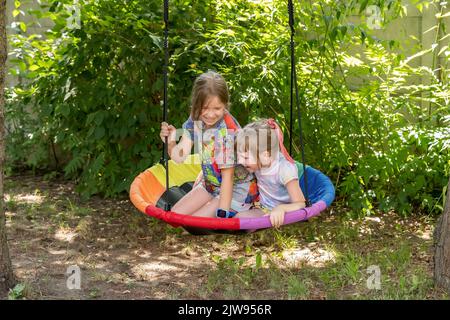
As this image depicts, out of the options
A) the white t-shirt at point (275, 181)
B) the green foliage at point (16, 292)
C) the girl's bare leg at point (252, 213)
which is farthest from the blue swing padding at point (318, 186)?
the green foliage at point (16, 292)

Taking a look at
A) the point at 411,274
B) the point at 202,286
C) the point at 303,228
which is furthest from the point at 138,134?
the point at 411,274

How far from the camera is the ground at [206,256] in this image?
3412 mm

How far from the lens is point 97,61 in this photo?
15.3 ft

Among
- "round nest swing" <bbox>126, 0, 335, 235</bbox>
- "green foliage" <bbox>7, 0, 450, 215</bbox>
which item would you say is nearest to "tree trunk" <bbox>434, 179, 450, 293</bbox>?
"round nest swing" <bbox>126, 0, 335, 235</bbox>

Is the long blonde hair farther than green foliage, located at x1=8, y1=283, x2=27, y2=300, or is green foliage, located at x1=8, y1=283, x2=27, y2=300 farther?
the long blonde hair

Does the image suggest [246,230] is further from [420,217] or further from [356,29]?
[420,217]

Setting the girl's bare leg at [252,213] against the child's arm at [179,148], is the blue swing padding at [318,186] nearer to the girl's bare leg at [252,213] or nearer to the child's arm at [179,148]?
the girl's bare leg at [252,213]

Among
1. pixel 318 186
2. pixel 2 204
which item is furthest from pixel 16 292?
pixel 318 186

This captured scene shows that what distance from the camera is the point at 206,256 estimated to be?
4062 millimetres

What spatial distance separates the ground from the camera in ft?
11.2

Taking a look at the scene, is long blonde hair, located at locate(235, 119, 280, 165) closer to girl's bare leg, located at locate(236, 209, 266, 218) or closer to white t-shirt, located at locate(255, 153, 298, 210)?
white t-shirt, located at locate(255, 153, 298, 210)

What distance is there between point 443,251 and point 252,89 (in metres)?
1.55

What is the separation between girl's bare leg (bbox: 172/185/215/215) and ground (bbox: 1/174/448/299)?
0.32 metres

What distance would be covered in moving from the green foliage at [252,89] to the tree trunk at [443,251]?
1080 mm
